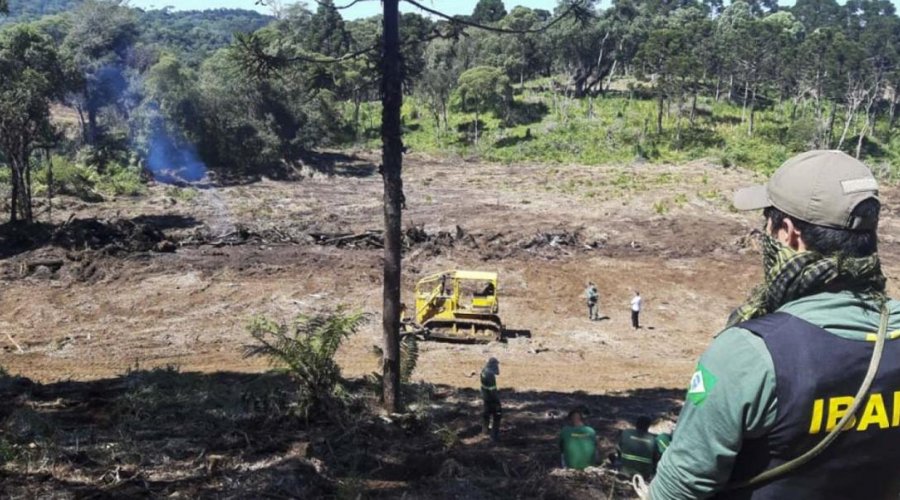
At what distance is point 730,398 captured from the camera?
204cm

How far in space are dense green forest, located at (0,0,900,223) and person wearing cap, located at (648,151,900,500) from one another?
24916mm

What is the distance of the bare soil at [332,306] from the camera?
7.21 metres

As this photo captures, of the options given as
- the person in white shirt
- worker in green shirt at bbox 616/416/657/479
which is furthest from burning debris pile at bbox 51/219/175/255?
worker in green shirt at bbox 616/416/657/479

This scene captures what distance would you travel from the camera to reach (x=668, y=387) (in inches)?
588

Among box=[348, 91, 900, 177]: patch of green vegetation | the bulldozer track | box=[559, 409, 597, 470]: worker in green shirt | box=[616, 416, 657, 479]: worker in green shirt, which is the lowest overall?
the bulldozer track

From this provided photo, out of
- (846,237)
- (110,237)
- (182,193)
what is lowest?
(110,237)

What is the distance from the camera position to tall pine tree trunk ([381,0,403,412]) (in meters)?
9.41

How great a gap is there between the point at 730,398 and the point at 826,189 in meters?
0.73

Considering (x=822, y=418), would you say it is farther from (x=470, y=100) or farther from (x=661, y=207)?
(x=470, y=100)

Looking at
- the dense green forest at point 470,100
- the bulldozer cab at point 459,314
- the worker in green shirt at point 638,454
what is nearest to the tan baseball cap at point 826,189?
the worker in green shirt at point 638,454

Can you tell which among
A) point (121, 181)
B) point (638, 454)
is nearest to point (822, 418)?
point (638, 454)

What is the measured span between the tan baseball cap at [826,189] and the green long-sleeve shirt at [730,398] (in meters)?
0.24

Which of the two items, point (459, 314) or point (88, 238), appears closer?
point (459, 314)

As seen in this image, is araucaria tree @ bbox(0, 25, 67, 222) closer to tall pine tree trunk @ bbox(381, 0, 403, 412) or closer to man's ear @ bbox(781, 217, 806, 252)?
tall pine tree trunk @ bbox(381, 0, 403, 412)
